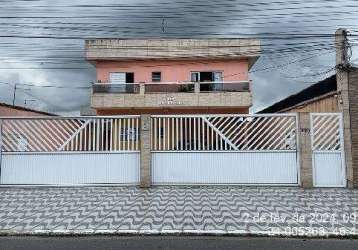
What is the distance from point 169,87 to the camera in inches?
827

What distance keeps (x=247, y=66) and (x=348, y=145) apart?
41.7 ft

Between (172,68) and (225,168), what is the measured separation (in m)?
12.8

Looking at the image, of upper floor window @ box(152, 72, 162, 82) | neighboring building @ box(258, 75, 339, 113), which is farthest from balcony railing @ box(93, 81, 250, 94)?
neighboring building @ box(258, 75, 339, 113)

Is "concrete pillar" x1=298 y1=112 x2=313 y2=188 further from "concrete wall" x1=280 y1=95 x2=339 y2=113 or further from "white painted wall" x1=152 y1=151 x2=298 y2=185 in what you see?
A: "concrete wall" x1=280 y1=95 x2=339 y2=113

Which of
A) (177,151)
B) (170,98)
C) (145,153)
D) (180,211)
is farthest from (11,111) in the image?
(180,211)

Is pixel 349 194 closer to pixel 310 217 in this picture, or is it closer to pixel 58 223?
pixel 310 217

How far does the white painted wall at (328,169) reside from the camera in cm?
1052

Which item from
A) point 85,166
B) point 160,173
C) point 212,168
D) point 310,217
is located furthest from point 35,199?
point 310,217

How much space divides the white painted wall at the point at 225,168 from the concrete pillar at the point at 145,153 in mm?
212

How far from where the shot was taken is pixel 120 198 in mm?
9273

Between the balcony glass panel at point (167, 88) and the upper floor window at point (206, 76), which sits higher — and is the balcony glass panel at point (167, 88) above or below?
below

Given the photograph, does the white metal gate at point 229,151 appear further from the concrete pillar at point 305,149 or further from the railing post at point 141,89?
the railing post at point 141,89

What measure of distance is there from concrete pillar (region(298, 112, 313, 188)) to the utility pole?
1045 millimetres

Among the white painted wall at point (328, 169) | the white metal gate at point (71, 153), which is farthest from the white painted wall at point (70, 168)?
the white painted wall at point (328, 169)
